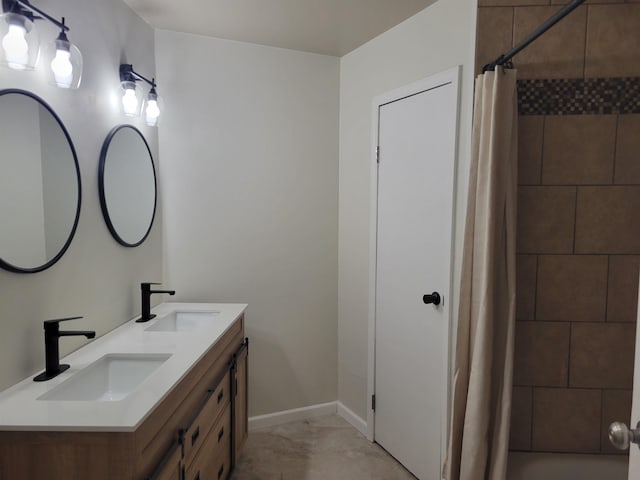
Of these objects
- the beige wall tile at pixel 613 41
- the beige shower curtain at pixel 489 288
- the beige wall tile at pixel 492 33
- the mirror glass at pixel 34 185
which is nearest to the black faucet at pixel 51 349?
the mirror glass at pixel 34 185

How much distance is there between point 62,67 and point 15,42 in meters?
0.21

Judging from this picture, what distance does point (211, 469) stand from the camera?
1830 mm

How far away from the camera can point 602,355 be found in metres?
1.72

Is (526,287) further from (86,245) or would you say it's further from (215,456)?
(86,245)

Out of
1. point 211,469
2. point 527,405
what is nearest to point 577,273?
point 527,405

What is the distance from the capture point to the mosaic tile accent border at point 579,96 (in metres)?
1.67

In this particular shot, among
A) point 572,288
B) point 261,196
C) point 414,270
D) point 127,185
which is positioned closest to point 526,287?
point 572,288

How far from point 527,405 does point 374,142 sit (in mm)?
1650

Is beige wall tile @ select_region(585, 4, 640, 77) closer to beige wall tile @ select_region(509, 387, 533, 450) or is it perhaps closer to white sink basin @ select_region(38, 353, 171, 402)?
beige wall tile @ select_region(509, 387, 533, 450)

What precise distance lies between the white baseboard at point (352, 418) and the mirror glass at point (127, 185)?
6.00ft

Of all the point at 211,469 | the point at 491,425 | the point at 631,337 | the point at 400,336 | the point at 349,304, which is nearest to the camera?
the point at 491,425

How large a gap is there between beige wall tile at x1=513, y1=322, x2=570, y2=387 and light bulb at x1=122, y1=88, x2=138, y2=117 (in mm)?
2055

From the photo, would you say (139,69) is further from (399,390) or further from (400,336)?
(399,390)

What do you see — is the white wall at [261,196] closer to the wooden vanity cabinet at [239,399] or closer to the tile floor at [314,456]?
the tile floor at [314,456]
